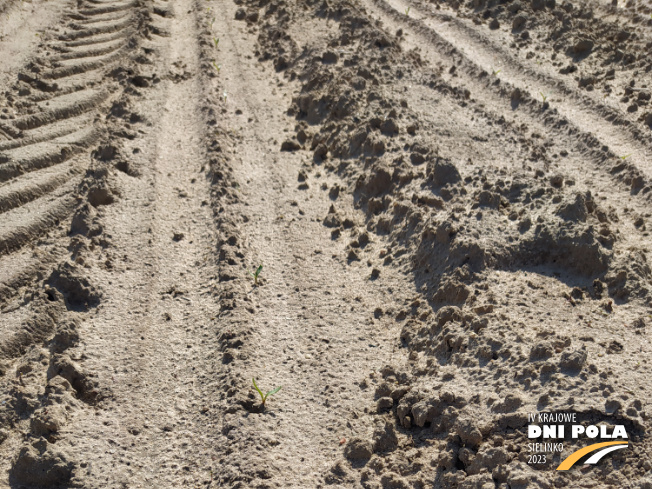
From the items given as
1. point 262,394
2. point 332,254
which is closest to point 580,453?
point 262,394

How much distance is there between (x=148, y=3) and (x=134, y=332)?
6180mm

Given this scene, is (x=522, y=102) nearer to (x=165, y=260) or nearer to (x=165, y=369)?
(x=165, y=260)

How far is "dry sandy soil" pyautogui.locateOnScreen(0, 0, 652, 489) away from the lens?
310 centimetres

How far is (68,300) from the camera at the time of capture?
404 cm

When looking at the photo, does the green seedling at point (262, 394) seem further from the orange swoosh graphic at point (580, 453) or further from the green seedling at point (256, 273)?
the orange swoosh graphic at point (580, 453)

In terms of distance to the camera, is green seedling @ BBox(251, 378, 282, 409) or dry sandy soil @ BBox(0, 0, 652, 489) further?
green seedling @ BBox(251, 378, 282, 409)

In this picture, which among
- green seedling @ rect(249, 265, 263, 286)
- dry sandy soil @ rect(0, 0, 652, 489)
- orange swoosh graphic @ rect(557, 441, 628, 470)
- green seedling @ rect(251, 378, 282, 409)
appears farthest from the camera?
green seedling @ rect(249, 265, 263, 286)

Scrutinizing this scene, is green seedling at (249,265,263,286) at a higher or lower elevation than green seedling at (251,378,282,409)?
higher

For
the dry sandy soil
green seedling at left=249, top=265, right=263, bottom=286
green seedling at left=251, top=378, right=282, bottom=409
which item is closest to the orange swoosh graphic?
the dry sandy soil

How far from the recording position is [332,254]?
4.50m

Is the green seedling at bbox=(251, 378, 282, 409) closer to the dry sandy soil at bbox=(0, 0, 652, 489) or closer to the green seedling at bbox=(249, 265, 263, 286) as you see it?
the dry sandy soil at bbox=(0, 0, 652, 489)

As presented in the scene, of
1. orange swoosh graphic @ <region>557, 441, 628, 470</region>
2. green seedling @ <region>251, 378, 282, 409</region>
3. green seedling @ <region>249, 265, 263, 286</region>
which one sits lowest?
green seedling @ <region>251, 378, 282, 409</region>

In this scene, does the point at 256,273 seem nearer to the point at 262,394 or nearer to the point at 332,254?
the point at 332,254

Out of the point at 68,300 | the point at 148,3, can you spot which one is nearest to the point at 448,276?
the point at 68,300
